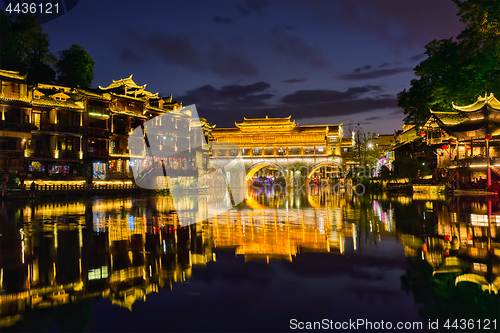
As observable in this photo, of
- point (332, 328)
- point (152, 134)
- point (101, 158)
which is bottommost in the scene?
point (332, 328)

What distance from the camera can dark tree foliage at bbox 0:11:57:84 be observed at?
4275cm

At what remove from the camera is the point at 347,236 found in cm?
1080

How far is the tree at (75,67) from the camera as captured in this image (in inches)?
2147

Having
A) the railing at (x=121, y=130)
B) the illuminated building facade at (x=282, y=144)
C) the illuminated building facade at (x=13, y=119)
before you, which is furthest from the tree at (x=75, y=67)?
the illuminated building facade at (x=282, y=144)

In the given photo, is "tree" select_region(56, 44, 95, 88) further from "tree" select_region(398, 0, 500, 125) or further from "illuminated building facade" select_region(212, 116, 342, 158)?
"tree" select_region(398, 0, 500, 125)

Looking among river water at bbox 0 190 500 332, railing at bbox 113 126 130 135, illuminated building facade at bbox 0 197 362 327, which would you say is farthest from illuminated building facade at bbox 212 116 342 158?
river water at bbox 0 190 500 332

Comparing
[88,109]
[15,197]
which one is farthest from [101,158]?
[15,197]

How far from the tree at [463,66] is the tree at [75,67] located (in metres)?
45.2

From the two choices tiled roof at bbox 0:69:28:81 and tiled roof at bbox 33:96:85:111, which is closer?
tiled roof at bbox 0:69:28:81

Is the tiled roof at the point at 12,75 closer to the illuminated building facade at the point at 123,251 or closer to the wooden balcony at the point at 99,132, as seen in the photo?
the wooden balcony at the point at 99,132

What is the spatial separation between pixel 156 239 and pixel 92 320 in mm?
5721

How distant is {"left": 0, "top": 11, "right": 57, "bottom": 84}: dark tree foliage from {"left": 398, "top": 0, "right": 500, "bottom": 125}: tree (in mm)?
43297

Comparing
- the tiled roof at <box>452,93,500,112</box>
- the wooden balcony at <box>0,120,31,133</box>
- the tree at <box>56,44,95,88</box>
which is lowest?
the tiled roof at <box>452,93,500,112</box>

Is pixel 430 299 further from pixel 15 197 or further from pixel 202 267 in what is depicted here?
pixel 15 197
